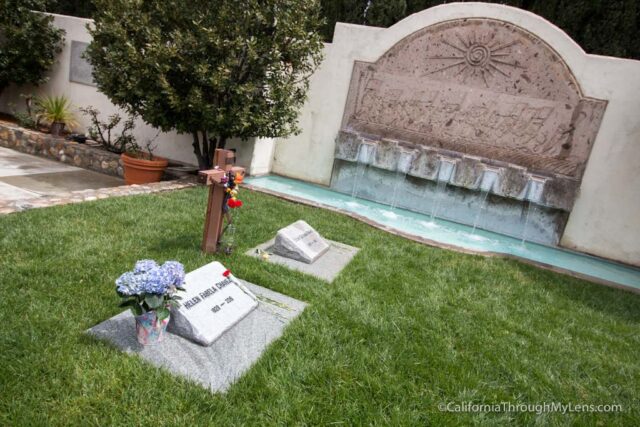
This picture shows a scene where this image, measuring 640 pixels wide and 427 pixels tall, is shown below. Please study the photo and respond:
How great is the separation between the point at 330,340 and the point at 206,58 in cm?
468

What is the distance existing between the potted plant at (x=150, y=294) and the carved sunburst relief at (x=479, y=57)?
605 centimetres

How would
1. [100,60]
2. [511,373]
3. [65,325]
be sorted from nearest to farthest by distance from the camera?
[65,325] < [511,373] < [100,60]

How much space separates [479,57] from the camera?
21.7 ft

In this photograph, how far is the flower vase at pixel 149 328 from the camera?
7.40 ft

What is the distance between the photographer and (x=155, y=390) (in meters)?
2.03

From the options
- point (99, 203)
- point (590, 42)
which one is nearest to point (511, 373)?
point (99, 203)

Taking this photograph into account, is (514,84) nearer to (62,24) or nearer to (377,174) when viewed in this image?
(377,174)

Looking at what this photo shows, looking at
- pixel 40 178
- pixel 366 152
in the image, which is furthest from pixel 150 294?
pixel 366 152

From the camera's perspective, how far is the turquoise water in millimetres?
5645

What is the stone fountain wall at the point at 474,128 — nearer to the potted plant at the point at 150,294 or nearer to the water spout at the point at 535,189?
the water spout at the point at 535,189

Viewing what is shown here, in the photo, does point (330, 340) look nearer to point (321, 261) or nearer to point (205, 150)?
point (321, 261)

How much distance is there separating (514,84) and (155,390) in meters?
6.55

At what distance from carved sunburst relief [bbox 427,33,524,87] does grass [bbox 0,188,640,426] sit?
3.51 metres

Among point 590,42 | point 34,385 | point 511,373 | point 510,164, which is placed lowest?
point 34,385
